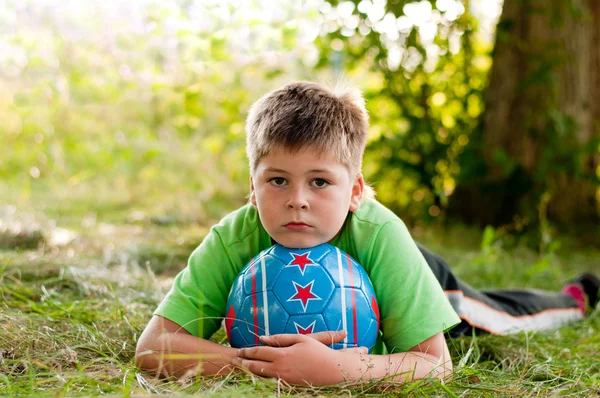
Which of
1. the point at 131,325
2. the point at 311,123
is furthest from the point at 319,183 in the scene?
the point at 131,325

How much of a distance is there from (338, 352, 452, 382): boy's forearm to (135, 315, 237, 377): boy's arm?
0.40 m

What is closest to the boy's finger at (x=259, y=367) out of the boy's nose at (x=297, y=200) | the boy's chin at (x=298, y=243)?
the boy's chin at (x=298, y=243)

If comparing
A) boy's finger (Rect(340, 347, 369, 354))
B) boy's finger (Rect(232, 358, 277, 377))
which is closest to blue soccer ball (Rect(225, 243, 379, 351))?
boy's finger (Rect(340, 347, 369, 354))

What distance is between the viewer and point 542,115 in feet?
20.6

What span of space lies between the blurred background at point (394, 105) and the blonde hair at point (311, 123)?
3.22m

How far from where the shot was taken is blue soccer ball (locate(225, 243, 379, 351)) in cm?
232

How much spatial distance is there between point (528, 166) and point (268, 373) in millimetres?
4912

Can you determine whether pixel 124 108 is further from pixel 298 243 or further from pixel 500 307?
pixel 298 243

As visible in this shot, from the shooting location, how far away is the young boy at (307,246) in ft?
7.40

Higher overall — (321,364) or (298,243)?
(298,243)

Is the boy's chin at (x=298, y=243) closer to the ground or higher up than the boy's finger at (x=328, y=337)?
higher up

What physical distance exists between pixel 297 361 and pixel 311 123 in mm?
819

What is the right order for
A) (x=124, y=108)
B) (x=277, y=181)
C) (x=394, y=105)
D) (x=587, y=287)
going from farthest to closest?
1. (x=124, y=108)
2. (x=394, y=105)
3. (x=587, y=287)
4. (x=277, y=181)

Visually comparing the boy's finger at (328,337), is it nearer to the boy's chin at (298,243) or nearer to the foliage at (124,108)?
the boy's chin at (298,243)
